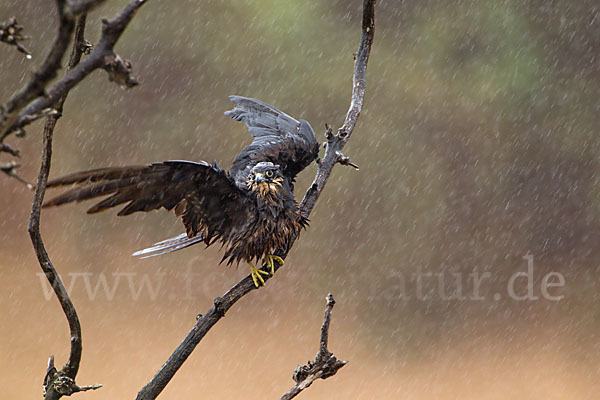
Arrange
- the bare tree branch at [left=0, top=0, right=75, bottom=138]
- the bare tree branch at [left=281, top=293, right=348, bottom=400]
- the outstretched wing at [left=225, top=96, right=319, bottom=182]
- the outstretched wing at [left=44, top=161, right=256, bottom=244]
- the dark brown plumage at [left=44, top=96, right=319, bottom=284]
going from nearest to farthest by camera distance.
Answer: the bare tree branch at [left=0, top=0, right=75, bottom=138]
the outstretched wing at [left=44, top=161, right=256, bottom=244]
the dark brown plumage at [left=44, top=96, right=319, bottom=284]
the bare tree branch at [left=281, top=293, right=348, bottom=400]
the outstretched wing at [left=225, top=96, right=319, bottom=182]

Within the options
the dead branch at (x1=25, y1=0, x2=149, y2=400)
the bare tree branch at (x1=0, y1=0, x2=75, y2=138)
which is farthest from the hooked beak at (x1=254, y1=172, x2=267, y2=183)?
the bare tree branch at (x1=0, y1=0, x2=75, y2=138)

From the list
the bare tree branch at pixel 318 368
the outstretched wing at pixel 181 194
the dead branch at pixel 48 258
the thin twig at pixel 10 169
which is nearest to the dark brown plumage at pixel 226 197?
the outstretched wing at pixel 181 194

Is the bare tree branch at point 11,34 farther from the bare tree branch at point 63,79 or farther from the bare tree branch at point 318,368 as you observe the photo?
the bare tree branch at point 318,368

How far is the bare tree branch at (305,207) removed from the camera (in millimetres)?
2023

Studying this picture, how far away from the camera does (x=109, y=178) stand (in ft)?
5.86

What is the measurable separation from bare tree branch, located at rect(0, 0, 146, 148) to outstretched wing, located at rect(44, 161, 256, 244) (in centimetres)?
48

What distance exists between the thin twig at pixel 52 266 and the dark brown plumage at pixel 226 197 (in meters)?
0.16

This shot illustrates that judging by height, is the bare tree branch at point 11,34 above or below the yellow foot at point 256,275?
below

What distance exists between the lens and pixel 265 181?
2348 mm

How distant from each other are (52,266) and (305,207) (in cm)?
92

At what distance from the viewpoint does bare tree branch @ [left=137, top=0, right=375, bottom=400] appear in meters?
2.02

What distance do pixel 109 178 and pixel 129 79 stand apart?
63cm

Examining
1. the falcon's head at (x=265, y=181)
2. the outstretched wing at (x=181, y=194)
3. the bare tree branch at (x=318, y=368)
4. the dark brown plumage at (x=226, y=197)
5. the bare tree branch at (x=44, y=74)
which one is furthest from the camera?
the falcon's head at (x=265, y=181)

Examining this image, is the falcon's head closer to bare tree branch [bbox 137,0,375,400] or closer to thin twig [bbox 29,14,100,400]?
bare tree branch [bbox 137,0,375,400]
